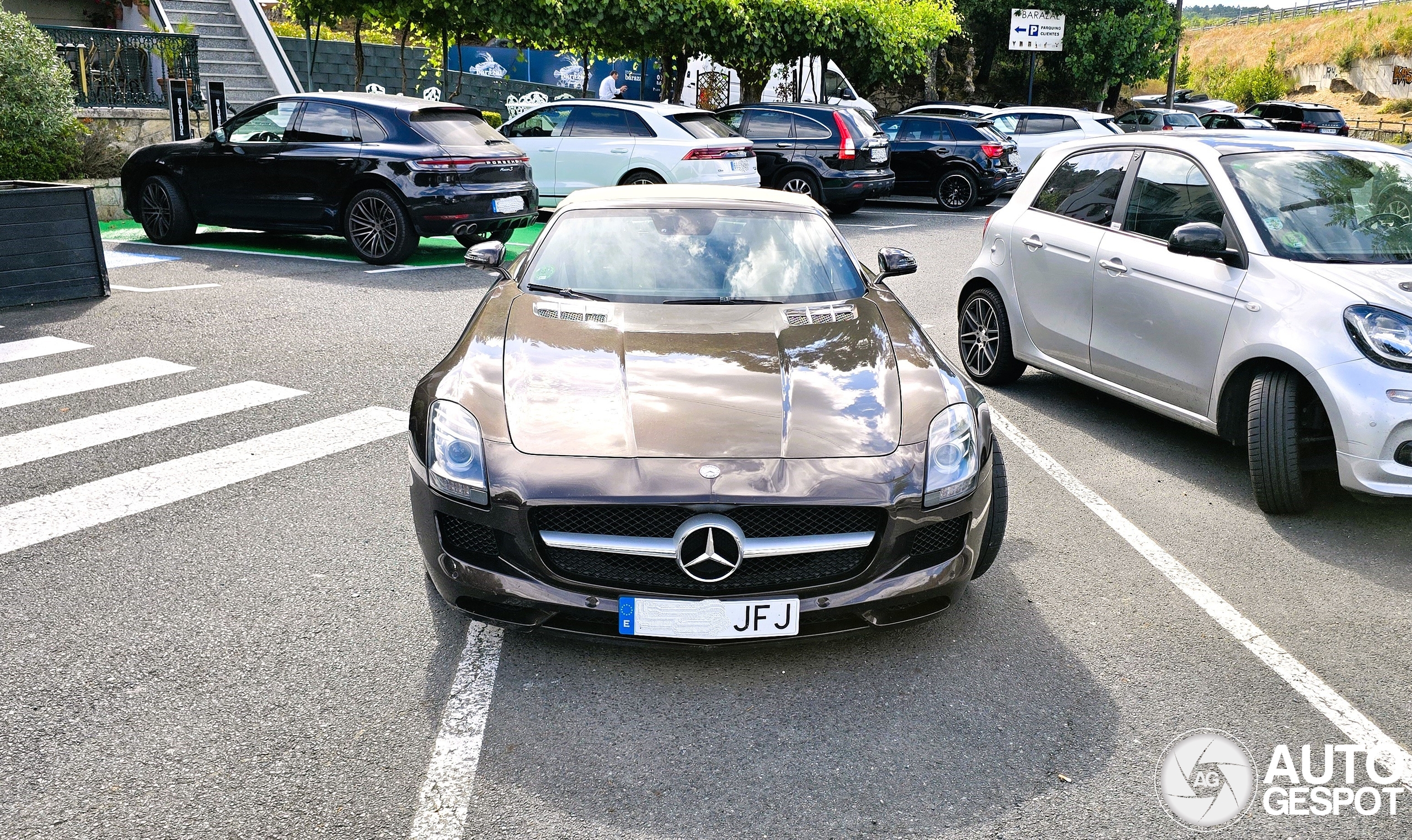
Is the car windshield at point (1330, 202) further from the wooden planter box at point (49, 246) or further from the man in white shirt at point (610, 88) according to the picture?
the man in white shirt at point (610, 88)

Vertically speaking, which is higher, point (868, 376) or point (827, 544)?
A: point (868, 376)

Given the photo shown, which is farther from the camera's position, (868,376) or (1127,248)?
(1127,248)

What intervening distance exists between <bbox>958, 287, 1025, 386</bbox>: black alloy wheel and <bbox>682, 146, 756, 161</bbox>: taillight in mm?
7369

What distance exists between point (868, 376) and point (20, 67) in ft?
44.4

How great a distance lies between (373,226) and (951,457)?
956 cm

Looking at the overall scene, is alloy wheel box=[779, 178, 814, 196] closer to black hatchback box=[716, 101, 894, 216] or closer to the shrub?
black hatchback box=[716, 101, 894, 216]

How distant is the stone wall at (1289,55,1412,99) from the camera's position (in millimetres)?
62875

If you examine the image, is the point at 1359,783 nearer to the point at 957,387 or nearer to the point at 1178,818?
the point at 1178,818

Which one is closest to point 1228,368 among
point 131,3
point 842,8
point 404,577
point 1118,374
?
point 1118,374

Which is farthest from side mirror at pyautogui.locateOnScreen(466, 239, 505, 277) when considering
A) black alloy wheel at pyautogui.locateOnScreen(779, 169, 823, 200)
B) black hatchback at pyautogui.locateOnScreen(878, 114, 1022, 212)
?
black hatchback at pyautogui.locateOnScreen(878, 114, 1022, 212)

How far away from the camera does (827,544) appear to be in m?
3.55

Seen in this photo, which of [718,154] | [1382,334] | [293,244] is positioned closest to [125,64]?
[293,244]

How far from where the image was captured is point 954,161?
802 inches

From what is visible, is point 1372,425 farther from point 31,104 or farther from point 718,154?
point 31,104
